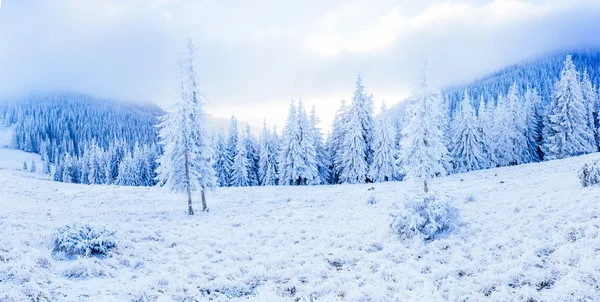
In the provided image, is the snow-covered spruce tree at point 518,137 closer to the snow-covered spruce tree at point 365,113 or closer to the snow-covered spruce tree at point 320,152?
the snow-covered spruce tree at point 365,113

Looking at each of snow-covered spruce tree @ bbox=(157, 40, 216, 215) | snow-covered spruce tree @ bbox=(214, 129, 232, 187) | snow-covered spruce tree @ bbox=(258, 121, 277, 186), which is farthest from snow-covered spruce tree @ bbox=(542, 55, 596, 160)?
snow-covered spruce tree @ bbox=(214, 129, 232, 187)

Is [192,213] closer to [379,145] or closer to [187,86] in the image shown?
[187,86]

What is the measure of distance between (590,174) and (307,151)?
109 feet

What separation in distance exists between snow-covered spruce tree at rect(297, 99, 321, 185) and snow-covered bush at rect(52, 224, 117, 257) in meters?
33.2

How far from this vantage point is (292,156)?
4547 centimetres

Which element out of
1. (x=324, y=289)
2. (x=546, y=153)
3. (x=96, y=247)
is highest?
(x=546, y=153)

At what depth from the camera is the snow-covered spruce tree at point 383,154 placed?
4262 centimetres

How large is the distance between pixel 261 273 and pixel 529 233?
8.34 meters

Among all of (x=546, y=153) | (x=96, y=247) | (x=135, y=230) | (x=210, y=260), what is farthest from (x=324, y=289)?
(x=546, y=153)

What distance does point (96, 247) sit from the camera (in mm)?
11836

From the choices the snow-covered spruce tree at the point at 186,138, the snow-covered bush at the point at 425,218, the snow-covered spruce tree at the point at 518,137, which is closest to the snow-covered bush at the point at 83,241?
the snow-covered bush at the point at 425,218

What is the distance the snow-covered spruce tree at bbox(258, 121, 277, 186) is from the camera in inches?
2073

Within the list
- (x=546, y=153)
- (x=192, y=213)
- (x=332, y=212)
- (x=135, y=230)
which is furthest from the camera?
(x=546, y=153)

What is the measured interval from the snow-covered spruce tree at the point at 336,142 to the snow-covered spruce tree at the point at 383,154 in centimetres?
473
